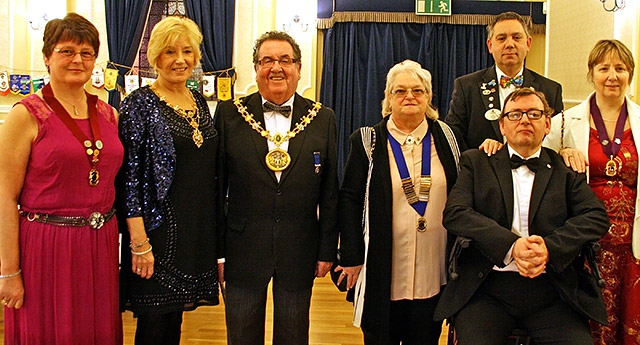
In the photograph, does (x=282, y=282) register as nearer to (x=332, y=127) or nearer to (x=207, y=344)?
(x=332, y=127)

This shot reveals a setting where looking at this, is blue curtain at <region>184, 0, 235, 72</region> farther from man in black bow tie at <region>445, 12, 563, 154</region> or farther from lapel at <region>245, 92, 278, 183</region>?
lapel at <region>245, 92, 278, 183</region>

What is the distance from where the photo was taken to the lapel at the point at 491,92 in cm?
268

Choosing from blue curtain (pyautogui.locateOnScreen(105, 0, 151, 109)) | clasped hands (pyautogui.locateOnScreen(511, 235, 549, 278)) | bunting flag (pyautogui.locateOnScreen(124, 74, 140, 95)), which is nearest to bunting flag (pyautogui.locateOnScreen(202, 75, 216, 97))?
bunting flag (pyautogui.locateOnScreen(124, 74, 140, 95))

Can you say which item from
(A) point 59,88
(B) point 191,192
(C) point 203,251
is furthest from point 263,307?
(A) point 59,88

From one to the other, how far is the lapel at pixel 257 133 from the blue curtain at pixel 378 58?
565 centimetres

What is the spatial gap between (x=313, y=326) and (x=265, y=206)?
1.90m

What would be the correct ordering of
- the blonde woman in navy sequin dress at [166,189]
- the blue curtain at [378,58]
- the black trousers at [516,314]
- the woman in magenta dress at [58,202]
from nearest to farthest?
the woman in magenta dress at [58,202] → the blonde woman in navy sequin dress at [166,189] → the black trousers at [516,314] → the blue curtain at [378,58]

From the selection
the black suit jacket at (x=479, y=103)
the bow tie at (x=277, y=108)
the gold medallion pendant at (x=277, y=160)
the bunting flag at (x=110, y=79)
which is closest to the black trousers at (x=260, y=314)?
the gold medallion pendant at (x=277, y=160)

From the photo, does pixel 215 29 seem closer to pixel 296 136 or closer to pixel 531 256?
pixel 296 136

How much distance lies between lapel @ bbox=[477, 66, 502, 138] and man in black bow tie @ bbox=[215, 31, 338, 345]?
0.90m

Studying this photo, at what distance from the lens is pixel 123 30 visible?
780 cm

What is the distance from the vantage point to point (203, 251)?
85.7 inches

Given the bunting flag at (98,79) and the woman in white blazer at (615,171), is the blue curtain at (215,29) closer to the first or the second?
the bunting flag at (98,79)

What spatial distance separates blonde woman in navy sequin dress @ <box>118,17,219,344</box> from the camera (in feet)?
6.72
